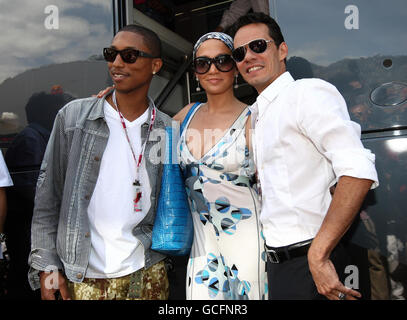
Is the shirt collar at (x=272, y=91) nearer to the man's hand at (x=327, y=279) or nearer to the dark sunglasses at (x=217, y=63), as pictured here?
the dark sunglasses at (x=217, y=63)

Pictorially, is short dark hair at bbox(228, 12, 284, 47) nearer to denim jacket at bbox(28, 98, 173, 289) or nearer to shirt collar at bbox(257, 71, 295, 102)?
shirt collar at bbox(257, 71, 295, 102)

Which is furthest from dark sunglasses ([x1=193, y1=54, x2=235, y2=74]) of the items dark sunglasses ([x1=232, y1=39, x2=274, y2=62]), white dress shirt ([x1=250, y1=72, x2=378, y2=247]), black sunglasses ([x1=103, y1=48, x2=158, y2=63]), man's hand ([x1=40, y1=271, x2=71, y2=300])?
man's hand ([x1=40, y1=271, x2=71, y2=300])

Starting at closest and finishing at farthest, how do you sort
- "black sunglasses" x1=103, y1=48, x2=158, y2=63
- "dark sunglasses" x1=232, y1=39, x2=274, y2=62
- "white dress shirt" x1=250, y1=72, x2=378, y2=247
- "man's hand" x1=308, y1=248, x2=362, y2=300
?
"man's hand" x1=308, y1=248, x2=362, y2=300 → "white dress shirt" x1=250, y1=72, x2=378, y2=247 → "dark sunglasses" x1=232, y1=39, x2=274, y2=62 → "black sunglasses" x1=103, y1=48, x2=158, y2=63

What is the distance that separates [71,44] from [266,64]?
128 centimetres

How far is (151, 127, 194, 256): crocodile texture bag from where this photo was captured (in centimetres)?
181

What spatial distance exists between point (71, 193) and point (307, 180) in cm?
106

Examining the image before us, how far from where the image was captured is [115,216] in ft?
5.87

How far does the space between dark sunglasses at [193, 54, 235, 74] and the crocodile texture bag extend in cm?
46

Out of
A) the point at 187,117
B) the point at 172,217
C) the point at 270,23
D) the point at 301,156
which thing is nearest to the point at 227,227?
the point at 172,217

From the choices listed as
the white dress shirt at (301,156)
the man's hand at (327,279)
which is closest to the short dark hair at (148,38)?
the white dress shirt at (301,156)

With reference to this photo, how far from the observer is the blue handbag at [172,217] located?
181cm

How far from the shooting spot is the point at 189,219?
191 centimetres
